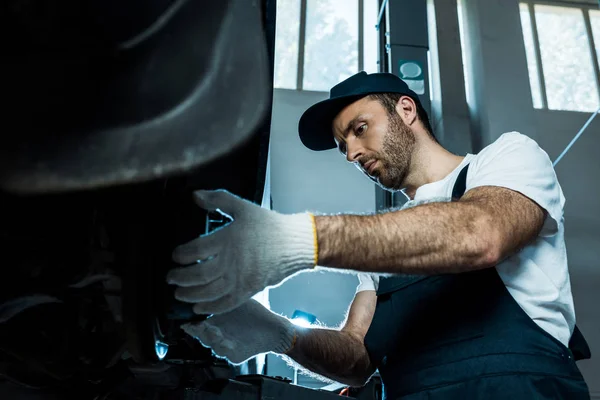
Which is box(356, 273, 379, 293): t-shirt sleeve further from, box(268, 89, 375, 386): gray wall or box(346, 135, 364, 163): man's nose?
box(268, 89, 375, 386): gray wall

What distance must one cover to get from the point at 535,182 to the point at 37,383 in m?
0.85

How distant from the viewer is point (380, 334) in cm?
121

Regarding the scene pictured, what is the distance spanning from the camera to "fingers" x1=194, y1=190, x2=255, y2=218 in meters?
0.68

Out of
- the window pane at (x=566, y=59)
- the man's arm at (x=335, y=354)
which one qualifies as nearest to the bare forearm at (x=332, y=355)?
the man's arm at (x=335, y=354)

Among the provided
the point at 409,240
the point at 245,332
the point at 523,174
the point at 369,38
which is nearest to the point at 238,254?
the point at 409,240

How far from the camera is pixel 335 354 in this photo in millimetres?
1301

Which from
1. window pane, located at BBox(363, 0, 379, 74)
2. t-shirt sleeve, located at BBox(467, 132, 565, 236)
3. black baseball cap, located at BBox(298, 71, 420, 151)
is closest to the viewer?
t-shirt sleeve, located at BBox(467, 132, 565, 236)

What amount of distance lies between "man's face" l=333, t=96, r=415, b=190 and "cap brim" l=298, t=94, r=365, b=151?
29mm

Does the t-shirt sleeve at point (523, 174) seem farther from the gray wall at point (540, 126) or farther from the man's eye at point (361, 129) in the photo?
the gray wall at point (540, 126)

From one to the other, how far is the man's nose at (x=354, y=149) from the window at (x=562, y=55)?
466 cm

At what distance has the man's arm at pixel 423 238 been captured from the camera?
2.51 ft

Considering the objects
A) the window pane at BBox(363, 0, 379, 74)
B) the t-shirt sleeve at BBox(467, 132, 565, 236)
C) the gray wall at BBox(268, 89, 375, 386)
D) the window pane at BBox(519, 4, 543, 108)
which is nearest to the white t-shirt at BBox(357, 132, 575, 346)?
the t-shirt sleeve at BBox(467, 132, 565, 236)

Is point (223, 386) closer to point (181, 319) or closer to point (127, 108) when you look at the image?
point (181, 319)

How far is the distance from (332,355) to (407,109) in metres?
0.62
